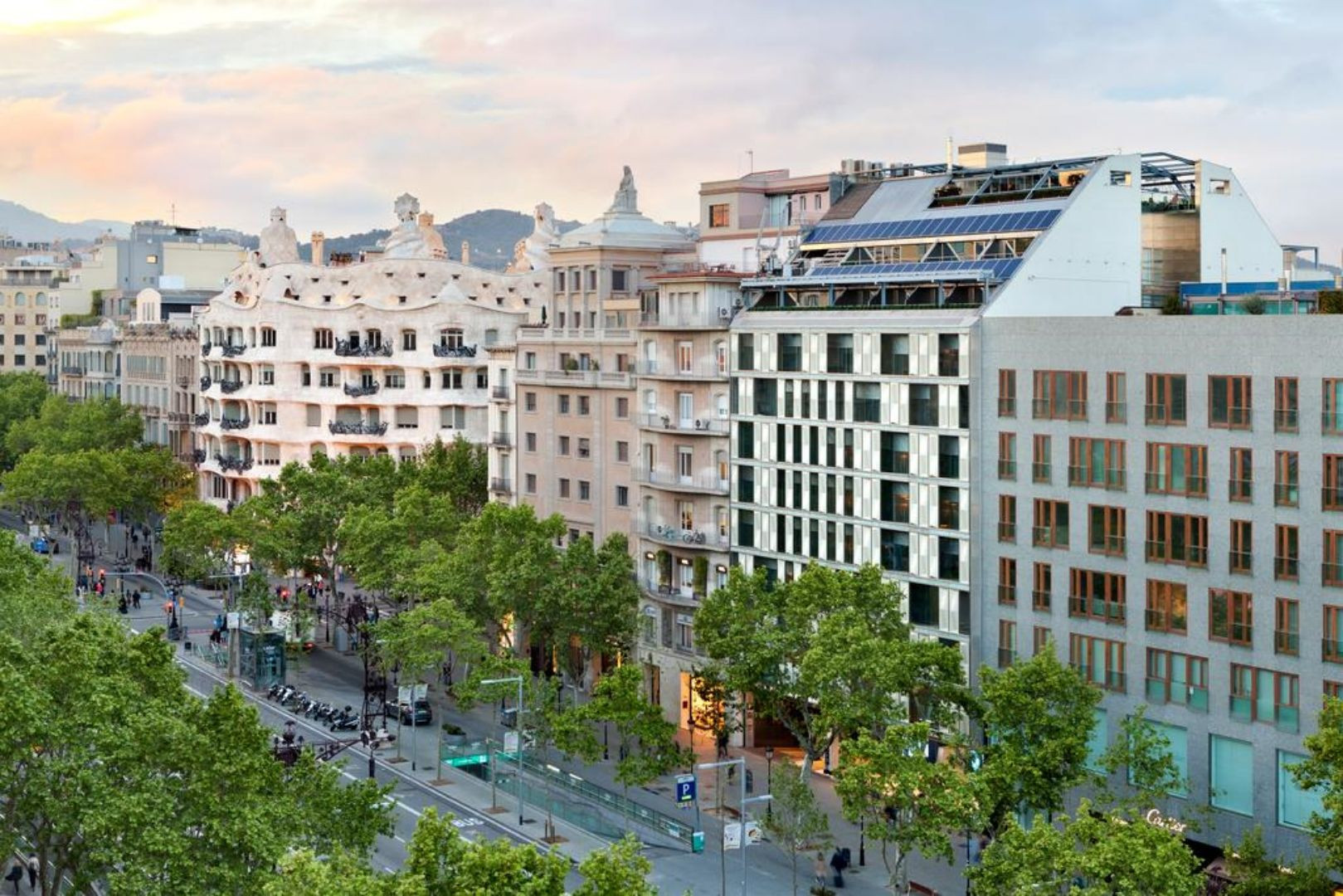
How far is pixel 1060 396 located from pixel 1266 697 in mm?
16666

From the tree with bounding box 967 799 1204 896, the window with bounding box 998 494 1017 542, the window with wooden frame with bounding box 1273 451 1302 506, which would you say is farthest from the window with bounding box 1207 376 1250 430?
the tree with bounding box 967 799 1204 896

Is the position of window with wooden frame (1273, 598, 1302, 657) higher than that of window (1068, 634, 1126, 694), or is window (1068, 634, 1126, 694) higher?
window with wooden frame (1273, 598, 1302, 657)

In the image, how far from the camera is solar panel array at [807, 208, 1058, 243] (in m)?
93.7

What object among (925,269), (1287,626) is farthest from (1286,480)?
(925,269)

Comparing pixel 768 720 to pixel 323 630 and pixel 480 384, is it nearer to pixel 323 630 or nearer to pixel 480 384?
pixel 323 630

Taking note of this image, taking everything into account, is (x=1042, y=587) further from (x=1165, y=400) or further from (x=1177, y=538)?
(x=1165, y=400)

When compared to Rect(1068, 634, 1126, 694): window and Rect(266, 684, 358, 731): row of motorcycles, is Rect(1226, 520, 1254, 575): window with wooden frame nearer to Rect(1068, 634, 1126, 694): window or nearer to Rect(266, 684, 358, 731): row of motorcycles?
Rect(1068, 634, 1126, 694): window

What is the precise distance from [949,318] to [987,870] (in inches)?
1463

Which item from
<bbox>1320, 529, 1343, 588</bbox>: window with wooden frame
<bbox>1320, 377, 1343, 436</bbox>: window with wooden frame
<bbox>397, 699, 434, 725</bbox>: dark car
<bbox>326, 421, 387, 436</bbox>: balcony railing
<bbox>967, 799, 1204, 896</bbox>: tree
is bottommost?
<bbox>397, 699, 434, 725</bbox>: dark car

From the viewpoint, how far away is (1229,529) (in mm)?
78375

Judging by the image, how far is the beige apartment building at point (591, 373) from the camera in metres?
116

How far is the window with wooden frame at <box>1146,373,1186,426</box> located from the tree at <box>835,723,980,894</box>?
18004mm

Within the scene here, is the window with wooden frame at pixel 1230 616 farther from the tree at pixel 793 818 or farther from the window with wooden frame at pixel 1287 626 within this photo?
the tree at pixel 793 818

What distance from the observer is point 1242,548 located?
77938 mm
